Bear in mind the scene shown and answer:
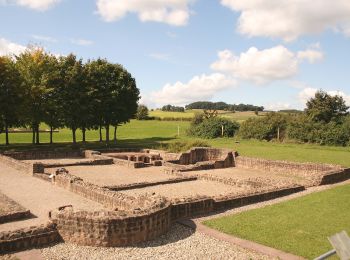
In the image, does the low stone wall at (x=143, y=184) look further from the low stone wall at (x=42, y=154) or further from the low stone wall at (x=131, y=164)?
the low stone wall at (x=42, y=154)

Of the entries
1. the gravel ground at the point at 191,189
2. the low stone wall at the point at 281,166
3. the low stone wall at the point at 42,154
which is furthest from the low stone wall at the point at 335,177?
the low stone wall at the point at 42,154

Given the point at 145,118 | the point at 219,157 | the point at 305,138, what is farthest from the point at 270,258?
the point at 145,118

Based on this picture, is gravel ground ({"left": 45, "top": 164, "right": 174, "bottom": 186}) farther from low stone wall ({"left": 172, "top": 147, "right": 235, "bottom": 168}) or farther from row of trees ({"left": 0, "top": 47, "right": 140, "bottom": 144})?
row of trees ({"left": 0, "top": 47, "right": 140, "bottom": 144})

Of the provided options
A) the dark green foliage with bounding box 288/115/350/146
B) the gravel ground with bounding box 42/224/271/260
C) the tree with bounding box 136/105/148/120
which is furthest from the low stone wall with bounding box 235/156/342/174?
the tree with bounding box 136/105/148/120

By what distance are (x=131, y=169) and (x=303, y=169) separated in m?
10.8

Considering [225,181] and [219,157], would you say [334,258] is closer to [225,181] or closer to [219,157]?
[225,181]

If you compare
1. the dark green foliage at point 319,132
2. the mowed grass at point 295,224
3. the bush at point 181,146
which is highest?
the dark green foliage at point 319,132

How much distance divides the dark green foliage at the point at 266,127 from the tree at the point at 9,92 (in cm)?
2394

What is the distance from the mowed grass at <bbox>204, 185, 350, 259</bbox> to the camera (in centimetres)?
1040

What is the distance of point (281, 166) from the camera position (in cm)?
2509

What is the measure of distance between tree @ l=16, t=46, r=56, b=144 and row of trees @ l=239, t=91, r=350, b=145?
22.0 meters

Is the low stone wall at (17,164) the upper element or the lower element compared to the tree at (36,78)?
lower

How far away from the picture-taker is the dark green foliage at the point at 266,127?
4203 centimetres

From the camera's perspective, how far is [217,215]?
13625mm
